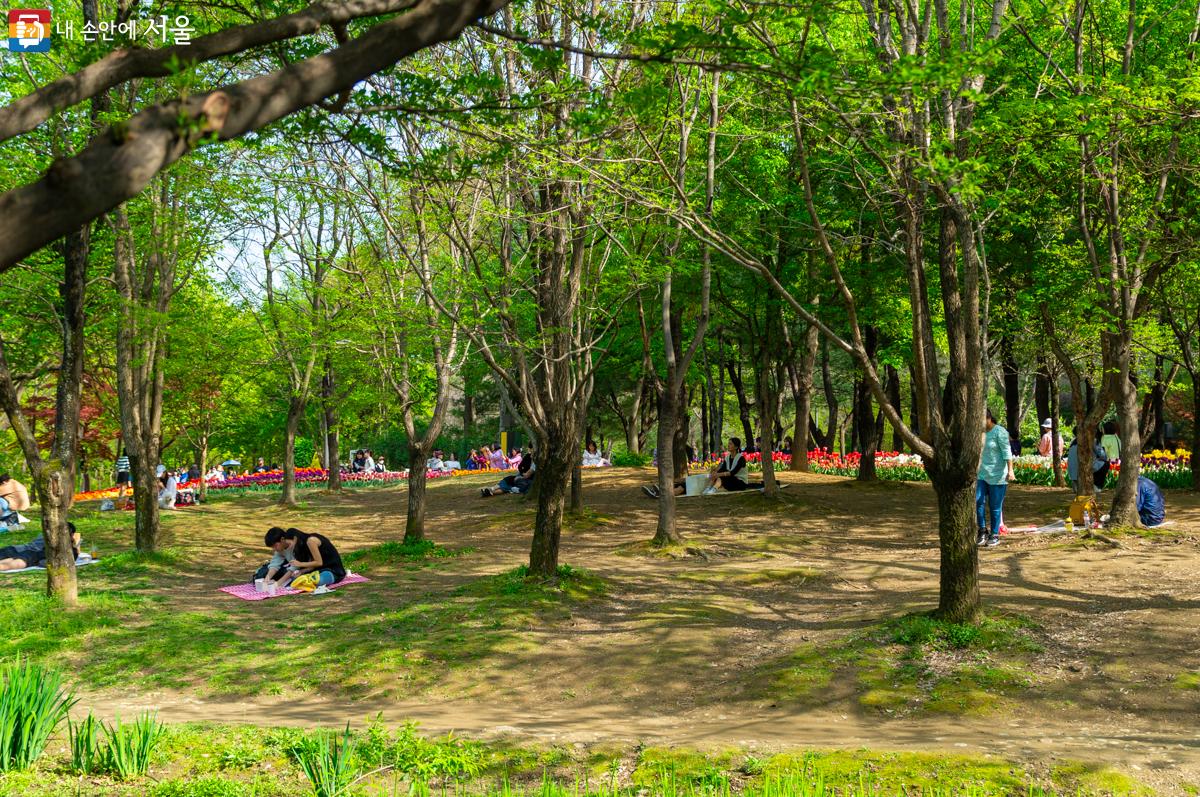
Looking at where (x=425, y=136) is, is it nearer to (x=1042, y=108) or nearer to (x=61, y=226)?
(x=1042, y=108)

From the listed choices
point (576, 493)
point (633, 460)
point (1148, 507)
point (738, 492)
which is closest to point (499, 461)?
point (633, 460)

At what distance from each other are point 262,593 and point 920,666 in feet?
25.8

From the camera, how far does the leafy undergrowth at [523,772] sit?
183 inches

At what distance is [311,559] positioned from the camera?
1210 cm

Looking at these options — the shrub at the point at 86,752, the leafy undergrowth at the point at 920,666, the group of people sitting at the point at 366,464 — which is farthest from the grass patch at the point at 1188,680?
the group of people sitting at the point at 366,464

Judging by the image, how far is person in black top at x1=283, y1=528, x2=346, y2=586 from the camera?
12.0 m

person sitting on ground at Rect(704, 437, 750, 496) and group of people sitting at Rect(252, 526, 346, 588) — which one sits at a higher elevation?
person sitting on ground at Rect(704, 437, 750, 496)

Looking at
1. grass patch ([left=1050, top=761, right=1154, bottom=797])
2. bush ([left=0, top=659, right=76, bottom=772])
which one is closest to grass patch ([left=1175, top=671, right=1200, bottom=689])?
grass patch ([left=1050, top=761, right=1154, bottom=797])

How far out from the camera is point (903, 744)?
561 centimetres

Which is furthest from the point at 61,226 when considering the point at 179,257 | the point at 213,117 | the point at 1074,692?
the point at 179,257

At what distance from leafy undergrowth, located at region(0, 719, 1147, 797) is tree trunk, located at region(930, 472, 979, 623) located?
3129mm

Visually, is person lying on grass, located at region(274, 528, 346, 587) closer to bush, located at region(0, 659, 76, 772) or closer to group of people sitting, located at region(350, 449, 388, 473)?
bush, located at region(0, 659, 76, 772)

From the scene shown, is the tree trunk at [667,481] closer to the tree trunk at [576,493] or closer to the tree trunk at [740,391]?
the tree trunk at [576,493]

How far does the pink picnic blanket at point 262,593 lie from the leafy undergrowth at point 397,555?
1112mm
